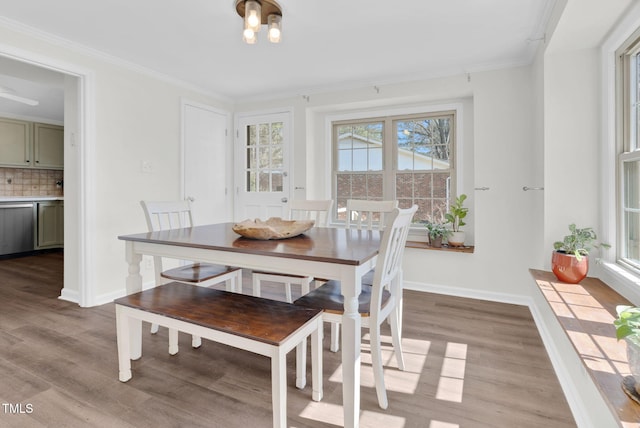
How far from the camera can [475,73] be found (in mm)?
3293

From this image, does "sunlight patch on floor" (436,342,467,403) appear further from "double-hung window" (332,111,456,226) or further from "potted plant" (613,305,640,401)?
"double-hung window" (332,111,456,226)

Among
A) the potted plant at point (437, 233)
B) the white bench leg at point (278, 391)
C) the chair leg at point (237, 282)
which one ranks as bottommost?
the white bench leg at point (278, 391)

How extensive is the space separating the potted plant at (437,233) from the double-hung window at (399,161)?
0.22 meters

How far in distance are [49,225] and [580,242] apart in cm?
706

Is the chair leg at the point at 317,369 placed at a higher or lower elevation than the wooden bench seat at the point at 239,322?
lower

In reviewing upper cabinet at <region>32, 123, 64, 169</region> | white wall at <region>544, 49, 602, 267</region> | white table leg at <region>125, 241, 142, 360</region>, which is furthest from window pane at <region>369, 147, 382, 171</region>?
upper cabinet at <region>32, 123, 64, 169</region>

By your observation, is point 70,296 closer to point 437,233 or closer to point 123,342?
point 123,342

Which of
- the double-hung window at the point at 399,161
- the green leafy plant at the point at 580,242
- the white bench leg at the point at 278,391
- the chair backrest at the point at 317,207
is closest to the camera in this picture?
the white bench leg at the point at 278,391

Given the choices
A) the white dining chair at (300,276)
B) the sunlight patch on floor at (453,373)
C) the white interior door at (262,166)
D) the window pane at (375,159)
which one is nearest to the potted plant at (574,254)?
the sunlight patch on floor at (453,373)

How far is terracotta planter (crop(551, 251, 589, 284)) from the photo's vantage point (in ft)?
6.86

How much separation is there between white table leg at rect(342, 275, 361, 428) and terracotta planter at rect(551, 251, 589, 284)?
4.95 ft

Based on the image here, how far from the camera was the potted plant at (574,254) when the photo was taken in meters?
2.09


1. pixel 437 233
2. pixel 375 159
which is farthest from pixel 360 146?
pixel 437 233

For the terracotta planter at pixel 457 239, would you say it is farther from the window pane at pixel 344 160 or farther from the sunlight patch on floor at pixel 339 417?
the sunlight patch on floor at pixel 339 417
